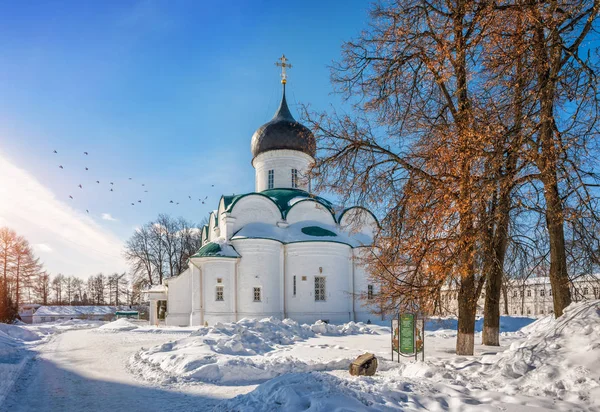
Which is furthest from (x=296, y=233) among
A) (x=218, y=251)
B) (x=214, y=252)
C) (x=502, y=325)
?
(x=502, y=325)

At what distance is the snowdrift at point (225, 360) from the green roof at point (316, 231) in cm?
1026

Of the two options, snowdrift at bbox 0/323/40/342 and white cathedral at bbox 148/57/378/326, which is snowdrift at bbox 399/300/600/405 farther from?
snowdrift at bbox 0/323/40/342

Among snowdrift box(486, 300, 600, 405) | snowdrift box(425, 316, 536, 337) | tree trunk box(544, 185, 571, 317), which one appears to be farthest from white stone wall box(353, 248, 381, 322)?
snowdrift box(486, 300, 600, 405)

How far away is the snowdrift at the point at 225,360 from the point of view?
858 centimetres

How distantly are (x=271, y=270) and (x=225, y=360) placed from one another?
1518 centimetres

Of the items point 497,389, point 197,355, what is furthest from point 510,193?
point 197,355

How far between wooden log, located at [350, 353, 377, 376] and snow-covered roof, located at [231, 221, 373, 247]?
15973 mm

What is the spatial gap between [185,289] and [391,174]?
2021 cm

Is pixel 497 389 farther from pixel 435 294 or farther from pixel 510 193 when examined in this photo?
pixel 510 193

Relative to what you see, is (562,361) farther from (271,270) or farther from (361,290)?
(361,290)

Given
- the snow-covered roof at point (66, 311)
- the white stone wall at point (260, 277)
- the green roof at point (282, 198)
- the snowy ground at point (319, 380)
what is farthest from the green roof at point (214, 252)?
the snow-covered roof at point (66, 311)

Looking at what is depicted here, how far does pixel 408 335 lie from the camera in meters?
9.77

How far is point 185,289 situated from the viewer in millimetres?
26750

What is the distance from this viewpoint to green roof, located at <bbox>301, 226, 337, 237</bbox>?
83.8 ft
